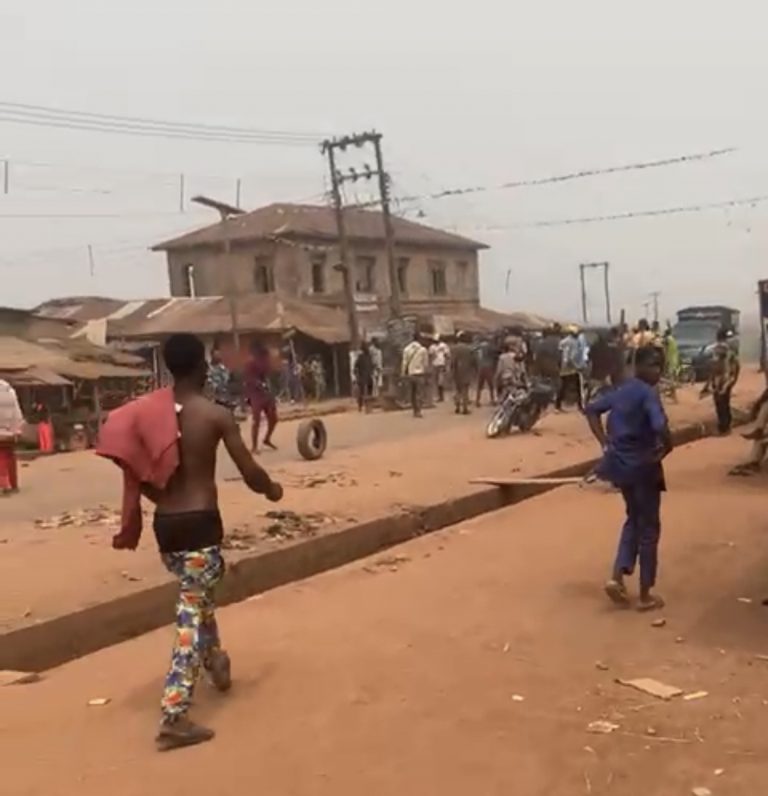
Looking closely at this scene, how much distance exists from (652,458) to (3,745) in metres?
3.98

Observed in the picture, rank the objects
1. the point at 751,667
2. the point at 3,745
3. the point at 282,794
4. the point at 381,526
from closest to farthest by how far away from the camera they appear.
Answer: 1. the point at 282,794
2. the point at 3,745
3. the point at 751,667
4. the point at 381,526

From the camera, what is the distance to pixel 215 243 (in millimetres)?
49938

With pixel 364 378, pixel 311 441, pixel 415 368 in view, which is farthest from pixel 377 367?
pixel 311 441

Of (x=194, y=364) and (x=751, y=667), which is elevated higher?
(x=194, y=364)

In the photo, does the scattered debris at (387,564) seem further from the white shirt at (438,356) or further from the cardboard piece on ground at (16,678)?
the white shirt at (438,356)

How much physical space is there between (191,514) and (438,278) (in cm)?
5022

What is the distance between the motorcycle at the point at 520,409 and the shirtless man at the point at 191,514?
1424 cm

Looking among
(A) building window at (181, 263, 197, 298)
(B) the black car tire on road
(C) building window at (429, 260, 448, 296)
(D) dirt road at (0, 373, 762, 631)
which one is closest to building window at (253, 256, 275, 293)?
(A) building window at (181, 263, 197, 298)

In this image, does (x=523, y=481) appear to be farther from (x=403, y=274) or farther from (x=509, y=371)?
(x=403, y=274)

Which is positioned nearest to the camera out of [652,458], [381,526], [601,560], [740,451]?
[652,458]

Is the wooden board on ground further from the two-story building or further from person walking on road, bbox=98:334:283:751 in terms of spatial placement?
the two-story building

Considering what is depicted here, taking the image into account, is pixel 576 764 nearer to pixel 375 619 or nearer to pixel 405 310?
pixel 375 619

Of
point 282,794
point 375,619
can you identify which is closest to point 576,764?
point 282,794

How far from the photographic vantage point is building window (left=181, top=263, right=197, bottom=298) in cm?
5112
